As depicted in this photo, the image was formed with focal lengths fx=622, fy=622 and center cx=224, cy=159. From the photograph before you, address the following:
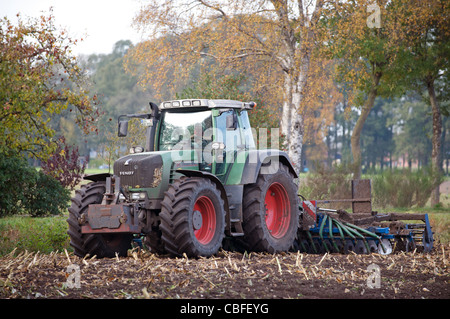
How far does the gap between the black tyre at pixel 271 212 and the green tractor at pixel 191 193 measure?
0.02 m

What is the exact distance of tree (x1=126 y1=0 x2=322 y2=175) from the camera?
19141 millimetres

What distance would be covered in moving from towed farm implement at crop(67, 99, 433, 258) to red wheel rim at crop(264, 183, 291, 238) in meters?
0.02

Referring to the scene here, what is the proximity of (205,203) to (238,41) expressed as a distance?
10.5 metres

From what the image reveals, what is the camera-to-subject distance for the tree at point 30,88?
1224 centimetres

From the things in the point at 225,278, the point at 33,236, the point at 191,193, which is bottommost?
the point at 33,236

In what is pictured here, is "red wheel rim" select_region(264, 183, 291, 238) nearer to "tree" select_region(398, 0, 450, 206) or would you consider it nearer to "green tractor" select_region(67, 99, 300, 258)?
"green tractor" select_region(67, 99, 300, 258)

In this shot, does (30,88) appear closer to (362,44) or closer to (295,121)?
(295,121)

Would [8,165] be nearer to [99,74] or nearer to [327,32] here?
[327,32]

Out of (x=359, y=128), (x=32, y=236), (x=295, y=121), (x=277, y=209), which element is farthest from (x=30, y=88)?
(x=359, y=128)

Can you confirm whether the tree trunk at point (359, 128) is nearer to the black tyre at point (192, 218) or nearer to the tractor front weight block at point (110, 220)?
the black tyre at point (192, 218)

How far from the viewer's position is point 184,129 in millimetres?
10625

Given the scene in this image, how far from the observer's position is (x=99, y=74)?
76.8 metres

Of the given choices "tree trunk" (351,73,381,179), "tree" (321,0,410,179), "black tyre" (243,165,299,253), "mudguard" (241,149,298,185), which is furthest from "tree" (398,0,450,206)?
"black tyre" (243,165,299,253)
